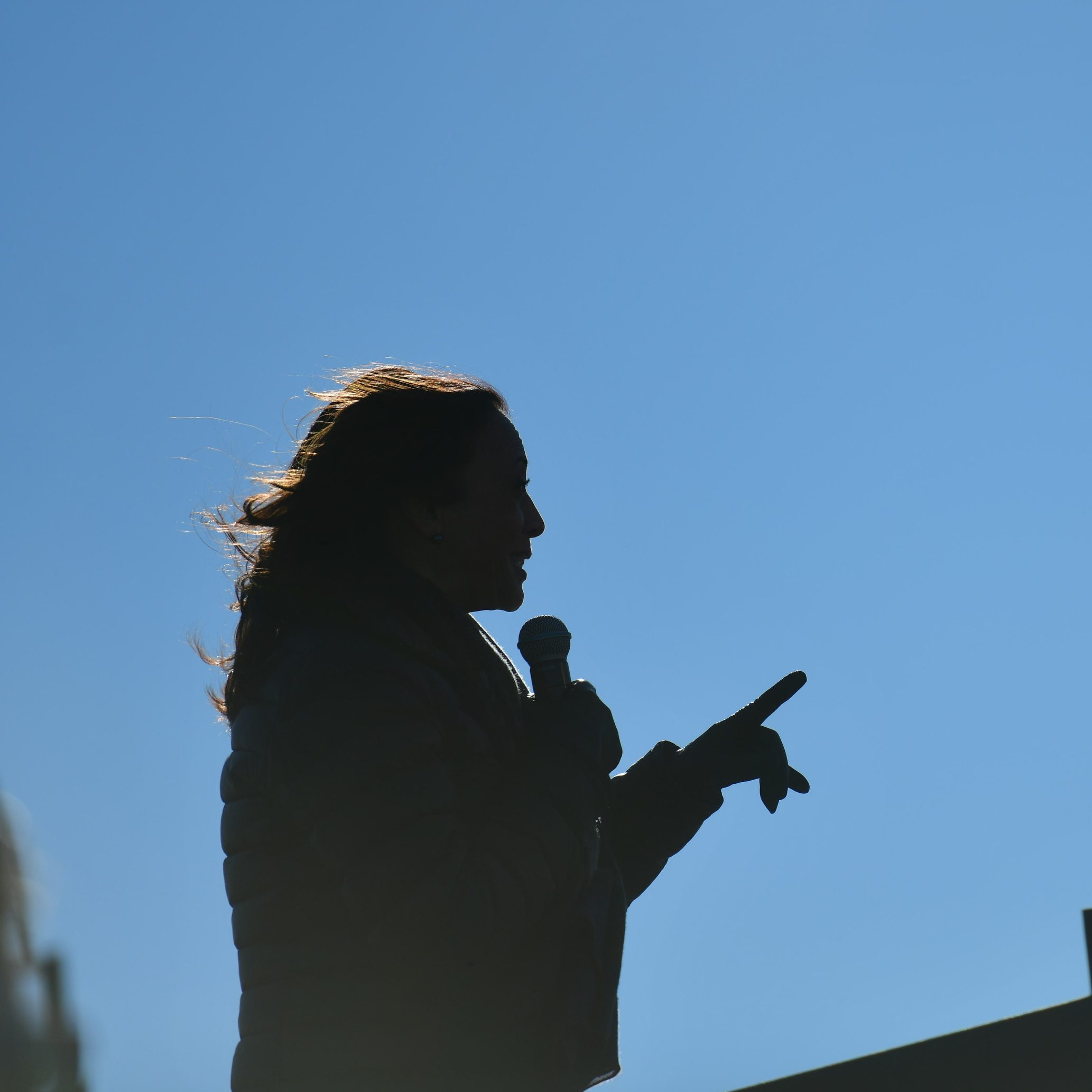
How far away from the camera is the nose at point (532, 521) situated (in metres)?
3.13

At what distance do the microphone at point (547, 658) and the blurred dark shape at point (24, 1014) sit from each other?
1.57 m

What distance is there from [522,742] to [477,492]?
1.69ft

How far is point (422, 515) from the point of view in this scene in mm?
3078

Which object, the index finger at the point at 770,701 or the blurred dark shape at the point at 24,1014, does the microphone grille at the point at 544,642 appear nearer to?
the index finger at the point at 770,701

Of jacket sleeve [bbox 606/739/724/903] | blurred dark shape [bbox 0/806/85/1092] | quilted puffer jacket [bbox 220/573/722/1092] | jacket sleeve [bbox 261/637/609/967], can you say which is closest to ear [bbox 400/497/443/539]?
quilted puffer jacket [bbox 220/573/722/1092]

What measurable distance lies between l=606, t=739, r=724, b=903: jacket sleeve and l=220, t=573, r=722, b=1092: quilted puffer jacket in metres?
0.54

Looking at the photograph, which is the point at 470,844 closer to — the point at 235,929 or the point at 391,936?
the point at 391,936

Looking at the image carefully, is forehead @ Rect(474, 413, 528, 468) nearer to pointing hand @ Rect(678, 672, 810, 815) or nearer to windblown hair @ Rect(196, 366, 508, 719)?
windblown hair @ Rect(196, 366, 508, 719)

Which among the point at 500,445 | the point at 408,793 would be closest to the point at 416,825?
the point at 408,793

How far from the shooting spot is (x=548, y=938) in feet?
8.96

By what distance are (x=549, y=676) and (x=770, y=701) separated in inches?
20.0

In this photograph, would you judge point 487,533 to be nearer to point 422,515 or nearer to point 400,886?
point 422,515

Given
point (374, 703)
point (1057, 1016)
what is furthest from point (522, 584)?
point (1057, 1016)

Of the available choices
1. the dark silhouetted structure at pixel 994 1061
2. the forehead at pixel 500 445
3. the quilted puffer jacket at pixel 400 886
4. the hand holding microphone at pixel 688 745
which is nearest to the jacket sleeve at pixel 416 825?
the quilted puffer jacket at pixel 400 886
